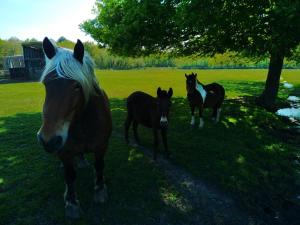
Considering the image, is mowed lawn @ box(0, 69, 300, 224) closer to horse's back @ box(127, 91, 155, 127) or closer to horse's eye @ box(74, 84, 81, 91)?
horse's back @ box(127, 91, 155, 127)

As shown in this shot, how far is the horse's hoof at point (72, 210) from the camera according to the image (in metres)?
5.09

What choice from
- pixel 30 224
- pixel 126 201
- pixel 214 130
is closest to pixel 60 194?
pixel 30 224

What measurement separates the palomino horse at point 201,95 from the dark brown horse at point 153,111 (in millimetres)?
2923

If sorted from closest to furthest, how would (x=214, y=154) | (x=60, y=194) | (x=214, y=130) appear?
1. (x=60, y=194)
2. (x=214, y=154)
3. (x=214, y=130)

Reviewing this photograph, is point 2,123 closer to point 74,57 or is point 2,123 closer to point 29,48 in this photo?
point 74,57

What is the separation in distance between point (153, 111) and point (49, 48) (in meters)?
4.14

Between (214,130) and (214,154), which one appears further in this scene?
(214,130)

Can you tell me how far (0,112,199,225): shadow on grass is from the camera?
5230 mm

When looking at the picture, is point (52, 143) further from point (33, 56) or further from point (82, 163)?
point (33, 56)

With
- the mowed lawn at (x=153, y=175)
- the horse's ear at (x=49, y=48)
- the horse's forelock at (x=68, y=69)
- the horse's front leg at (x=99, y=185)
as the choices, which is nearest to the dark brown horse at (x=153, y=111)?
the mowed lawn at (x=153, y=175)

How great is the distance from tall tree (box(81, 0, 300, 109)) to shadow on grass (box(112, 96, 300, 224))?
3.84 meters

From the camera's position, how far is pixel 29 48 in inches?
1745

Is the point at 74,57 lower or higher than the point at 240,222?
higher

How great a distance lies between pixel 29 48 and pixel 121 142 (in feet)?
136
